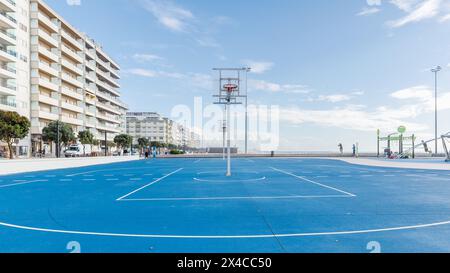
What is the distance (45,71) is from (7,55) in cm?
905

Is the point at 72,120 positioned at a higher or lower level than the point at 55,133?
higher

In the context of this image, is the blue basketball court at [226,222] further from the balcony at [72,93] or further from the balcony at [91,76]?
the balcony at [91,76]

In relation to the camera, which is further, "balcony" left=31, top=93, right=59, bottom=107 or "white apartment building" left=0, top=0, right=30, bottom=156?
"balcony" left=31, top=93, right=59, bottom=107

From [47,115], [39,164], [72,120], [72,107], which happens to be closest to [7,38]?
[47,115]

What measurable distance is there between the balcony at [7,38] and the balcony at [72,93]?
47.0ft

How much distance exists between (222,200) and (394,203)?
19.5 ft

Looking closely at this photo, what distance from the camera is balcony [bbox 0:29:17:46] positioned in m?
46.7

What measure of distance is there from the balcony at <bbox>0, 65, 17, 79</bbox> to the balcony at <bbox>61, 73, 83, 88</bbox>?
13542 mm

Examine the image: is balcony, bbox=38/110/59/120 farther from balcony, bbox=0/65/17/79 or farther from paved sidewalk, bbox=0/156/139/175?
paved sidewalk, bbox=0/156/139/175

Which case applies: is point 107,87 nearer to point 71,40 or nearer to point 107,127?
point 107,127

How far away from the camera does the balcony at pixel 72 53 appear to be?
63.3m

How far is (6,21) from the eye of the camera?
47.5 meters

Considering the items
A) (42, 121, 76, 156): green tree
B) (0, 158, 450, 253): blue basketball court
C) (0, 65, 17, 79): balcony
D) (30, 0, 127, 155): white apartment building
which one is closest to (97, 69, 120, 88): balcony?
(30, 0, 127, 155): white apartment building
